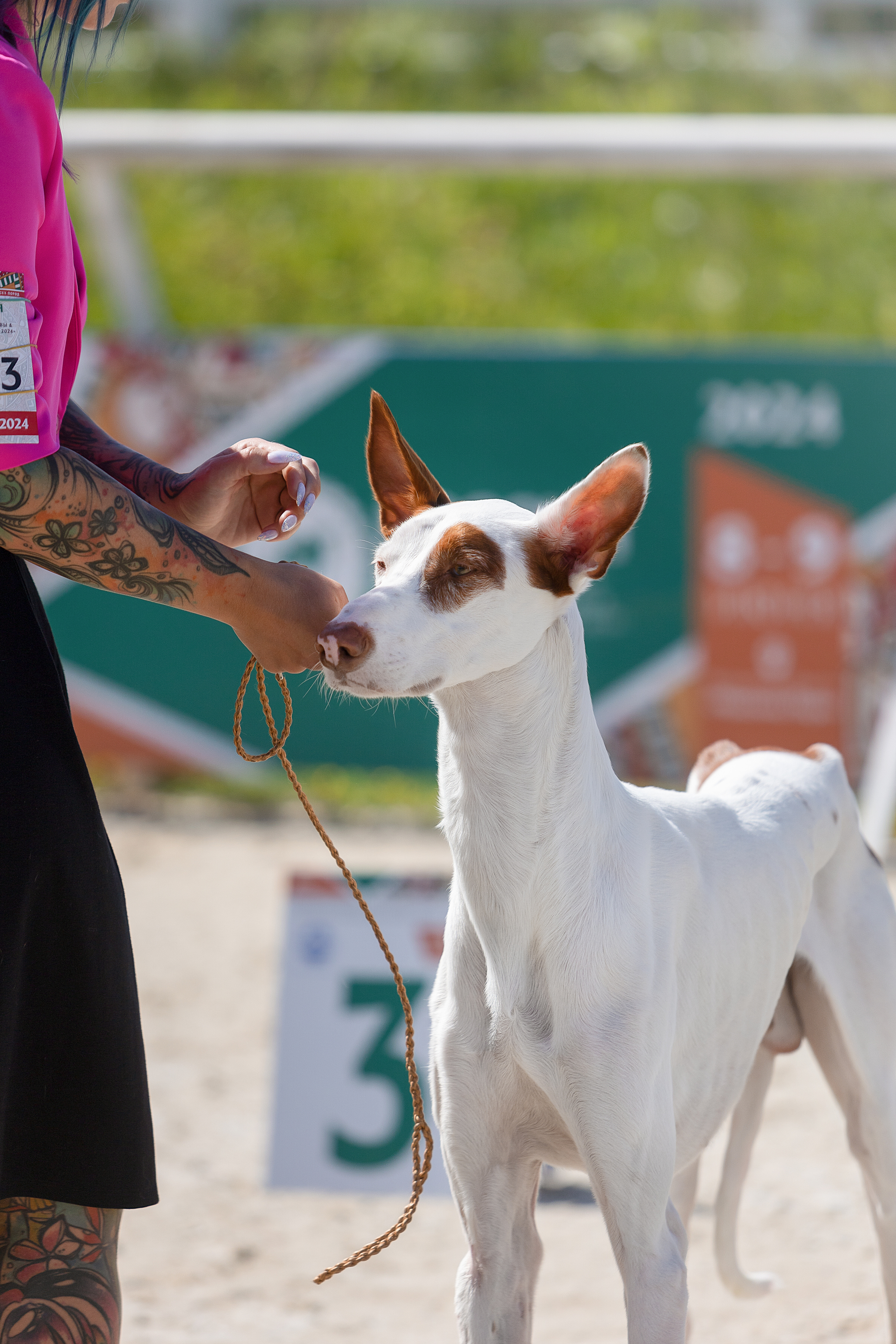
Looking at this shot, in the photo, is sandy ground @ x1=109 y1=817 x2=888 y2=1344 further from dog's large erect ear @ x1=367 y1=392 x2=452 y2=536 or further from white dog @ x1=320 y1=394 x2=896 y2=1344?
dog's large erect ear @ x1=367 y1=392 x2=452 y2=536

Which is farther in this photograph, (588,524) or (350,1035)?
(350,1035)

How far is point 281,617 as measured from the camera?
163cm

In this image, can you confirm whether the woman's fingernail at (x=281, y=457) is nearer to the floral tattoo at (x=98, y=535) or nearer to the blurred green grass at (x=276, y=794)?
the floral tattoo at (x=98, y=535)

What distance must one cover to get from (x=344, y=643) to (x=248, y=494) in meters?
0.46

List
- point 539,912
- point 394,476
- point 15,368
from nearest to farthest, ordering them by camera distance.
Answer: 1. point 15,368
2. point 539,912
3. point 394,476

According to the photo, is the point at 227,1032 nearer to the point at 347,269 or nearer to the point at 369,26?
the point at 347,269

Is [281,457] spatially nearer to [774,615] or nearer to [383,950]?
[383,950]

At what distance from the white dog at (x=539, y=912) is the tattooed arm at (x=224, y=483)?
134 mm

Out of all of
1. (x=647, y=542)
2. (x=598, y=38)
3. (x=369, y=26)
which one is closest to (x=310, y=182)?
(x=369, y=26)

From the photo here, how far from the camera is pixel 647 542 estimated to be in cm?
636

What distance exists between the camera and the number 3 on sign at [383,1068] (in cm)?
321

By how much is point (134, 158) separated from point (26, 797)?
5.77m

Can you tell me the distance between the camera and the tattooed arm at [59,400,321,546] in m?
1.80

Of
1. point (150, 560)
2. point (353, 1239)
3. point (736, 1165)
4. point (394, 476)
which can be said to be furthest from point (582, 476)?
point (150, 560)
